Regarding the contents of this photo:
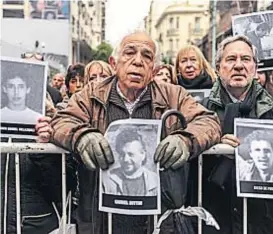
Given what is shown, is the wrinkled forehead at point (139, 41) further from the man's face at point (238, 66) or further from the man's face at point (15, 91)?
the man's face at point (238, 66)

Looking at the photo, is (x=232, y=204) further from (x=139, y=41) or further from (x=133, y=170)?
(x=139, y=41)

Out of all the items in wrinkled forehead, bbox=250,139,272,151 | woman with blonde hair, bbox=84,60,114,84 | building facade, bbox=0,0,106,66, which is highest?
building facade, bbox=0,0,106,66

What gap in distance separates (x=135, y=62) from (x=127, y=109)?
0.20 meters

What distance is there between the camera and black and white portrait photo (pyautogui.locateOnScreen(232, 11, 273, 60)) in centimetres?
369

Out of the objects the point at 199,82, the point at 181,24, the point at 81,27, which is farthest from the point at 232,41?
the point at 181,24

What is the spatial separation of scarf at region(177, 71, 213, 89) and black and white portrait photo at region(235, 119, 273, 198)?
6.05 ft

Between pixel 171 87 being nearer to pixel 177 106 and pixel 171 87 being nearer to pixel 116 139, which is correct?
pixel 177 106

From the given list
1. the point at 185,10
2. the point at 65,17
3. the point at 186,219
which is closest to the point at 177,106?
the point at 186,219

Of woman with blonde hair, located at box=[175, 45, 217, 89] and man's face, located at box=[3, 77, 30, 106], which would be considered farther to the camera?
woman with blonde hair, located at box=[175, 45, 217, 89]

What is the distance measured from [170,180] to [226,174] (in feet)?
1.48

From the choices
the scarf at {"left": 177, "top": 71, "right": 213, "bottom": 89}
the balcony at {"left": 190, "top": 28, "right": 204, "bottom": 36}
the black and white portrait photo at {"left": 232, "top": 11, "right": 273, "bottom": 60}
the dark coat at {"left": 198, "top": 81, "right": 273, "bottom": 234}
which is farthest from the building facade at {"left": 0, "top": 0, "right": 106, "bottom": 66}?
the balcony at {"left": 190, "top": 28, "right": 204, "bottom": 36}

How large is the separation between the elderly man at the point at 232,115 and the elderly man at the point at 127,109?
0.23 m

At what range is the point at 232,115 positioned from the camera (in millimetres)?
3043

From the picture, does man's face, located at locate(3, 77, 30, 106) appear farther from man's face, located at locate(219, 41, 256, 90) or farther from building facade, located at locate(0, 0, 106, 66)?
building facade, located at locate(0, 0, 106, 66)
